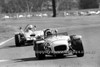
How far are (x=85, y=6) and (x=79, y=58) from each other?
124m

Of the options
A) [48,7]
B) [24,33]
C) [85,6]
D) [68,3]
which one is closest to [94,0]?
[85,6]

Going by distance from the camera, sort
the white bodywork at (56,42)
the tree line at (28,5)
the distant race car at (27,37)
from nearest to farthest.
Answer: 1. the white bodywork at (56,42)
2. the distant race car at (27,37)
3. the tree line at (28,5)

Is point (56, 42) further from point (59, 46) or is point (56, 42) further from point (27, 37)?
point (27, 37)

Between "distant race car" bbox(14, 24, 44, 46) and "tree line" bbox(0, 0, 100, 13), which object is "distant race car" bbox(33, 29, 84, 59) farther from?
"tree line" bbox(0, 0, 100, 13)

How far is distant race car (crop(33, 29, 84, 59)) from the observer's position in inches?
580

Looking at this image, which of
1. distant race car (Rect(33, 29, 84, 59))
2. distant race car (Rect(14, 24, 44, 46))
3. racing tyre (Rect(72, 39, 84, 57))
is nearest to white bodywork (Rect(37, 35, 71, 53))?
distant race car (Rect(33, 29, 84, 59))

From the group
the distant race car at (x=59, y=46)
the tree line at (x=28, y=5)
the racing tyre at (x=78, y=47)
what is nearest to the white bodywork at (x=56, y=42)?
the distant race car at (x=59, y=46)

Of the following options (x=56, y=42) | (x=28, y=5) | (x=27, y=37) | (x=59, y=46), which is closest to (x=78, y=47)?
(x=59, y=46)

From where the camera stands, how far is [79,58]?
14773 millimetres

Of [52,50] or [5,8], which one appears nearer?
[52,50]

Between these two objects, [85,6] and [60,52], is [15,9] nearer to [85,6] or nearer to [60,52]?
[85,6]

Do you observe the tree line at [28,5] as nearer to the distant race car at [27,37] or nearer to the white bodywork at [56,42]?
the distant race car at [27,37]

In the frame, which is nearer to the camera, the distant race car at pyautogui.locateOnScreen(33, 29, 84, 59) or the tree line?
the distant race car at pyautogui.locateOnScreen(33, 29, 84, 59)

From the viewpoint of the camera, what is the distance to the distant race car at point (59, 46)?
48.4 feet
